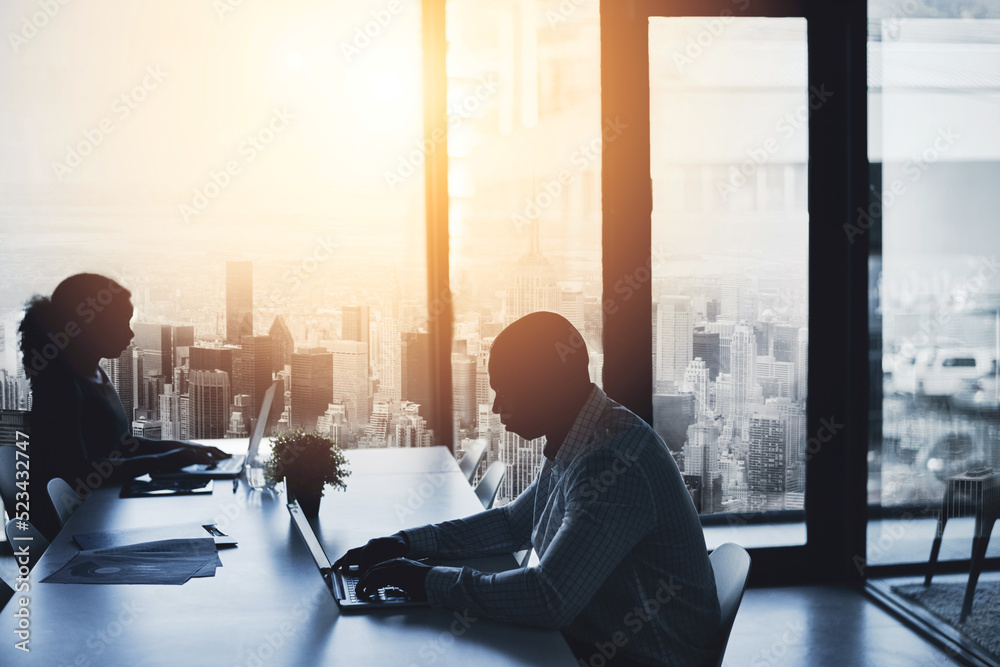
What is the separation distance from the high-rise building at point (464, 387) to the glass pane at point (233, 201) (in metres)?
0.21

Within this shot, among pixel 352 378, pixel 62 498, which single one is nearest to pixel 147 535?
pixel 62 498

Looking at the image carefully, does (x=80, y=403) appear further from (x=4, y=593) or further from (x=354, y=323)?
(x=354, y=323)

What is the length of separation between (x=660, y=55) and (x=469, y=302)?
5.18 ft

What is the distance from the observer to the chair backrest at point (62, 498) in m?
2.87

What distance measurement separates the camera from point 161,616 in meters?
1.83

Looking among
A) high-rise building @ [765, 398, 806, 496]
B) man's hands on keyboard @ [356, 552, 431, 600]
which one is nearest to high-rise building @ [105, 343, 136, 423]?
man's hands on keyboard @ [356, 552, 431, 600]

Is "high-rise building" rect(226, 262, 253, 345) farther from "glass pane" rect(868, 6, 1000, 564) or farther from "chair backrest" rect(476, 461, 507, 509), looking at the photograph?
"glass pane" rect(868, 6, 1000, 564)

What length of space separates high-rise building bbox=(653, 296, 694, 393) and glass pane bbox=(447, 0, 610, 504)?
310mm

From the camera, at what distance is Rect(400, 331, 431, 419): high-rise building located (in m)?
4.81

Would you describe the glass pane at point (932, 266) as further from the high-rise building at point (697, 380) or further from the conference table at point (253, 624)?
the conference table at point (253, 624)

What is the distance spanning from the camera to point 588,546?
1808 mm

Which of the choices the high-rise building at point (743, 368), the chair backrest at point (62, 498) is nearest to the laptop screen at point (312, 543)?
the chair backrest at point (62, 498)

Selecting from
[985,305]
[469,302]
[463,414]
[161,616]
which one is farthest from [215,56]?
[985,305]

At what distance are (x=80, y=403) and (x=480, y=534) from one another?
186cm
